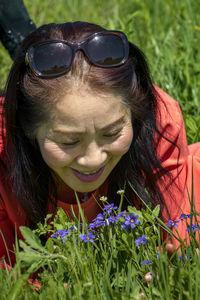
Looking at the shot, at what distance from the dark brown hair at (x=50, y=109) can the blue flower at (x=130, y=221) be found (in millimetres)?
440

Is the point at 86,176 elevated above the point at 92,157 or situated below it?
below

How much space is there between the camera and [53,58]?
220 cm

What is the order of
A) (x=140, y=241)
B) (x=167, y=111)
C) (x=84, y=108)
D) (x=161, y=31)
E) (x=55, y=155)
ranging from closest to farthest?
(x=140, y=241)
(x=84, y=108)
(x=55, y=155)
(x=167, y=111)
(x=161, y=31)

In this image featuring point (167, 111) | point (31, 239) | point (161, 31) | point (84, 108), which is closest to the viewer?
point (31, 239)

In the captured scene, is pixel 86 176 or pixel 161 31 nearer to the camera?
pixel 86 176

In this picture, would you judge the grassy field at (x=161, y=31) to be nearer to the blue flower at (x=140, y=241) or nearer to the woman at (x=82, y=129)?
the woman at (x=82, y=129)

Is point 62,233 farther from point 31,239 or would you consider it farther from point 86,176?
point 86,176

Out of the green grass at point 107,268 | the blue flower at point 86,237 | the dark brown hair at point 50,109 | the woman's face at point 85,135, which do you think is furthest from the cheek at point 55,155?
the blue flower at point 86,237

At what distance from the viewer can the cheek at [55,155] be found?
2244mm

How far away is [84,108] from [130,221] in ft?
1.56

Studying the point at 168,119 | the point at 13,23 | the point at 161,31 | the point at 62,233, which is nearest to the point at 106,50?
the point at 168,119

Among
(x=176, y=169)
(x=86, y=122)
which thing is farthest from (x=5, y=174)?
(x=176, y=169)

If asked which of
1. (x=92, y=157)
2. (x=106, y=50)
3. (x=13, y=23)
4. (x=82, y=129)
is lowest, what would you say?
(x=92, y=157)

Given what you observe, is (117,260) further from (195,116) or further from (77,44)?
(195,116)
